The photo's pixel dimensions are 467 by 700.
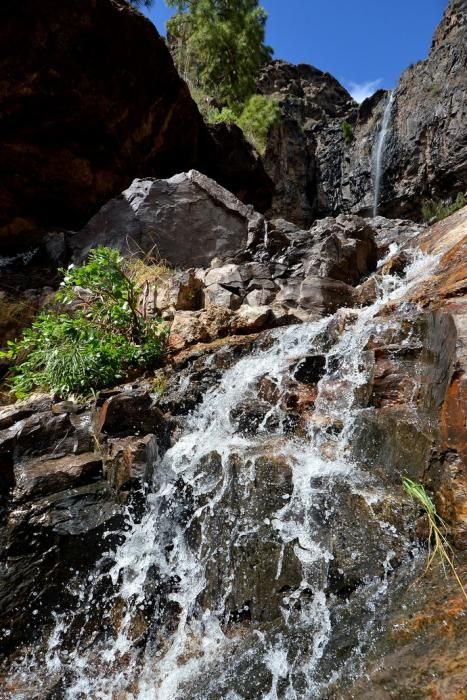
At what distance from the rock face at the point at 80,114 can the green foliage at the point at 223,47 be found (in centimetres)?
646

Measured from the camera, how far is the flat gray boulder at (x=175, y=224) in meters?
7.95

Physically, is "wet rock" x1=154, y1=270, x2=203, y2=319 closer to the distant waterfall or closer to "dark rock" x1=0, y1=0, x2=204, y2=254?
"dark rock" x1=0, y1=0, x2=204, y2=254

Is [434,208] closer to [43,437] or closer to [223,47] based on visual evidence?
[223,47]

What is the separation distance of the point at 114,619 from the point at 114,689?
431mm

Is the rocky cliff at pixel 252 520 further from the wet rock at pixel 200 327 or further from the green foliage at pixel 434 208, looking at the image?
the green foliage at pixel 434 208

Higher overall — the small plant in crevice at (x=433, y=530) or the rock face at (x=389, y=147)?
the rock face at (x=389, y=147)

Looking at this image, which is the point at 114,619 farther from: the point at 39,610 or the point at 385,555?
the point at 385,555

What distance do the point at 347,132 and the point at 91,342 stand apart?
1653 cm

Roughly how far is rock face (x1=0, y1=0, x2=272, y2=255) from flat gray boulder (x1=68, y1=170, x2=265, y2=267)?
1.49 metres

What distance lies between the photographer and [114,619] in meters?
3.02

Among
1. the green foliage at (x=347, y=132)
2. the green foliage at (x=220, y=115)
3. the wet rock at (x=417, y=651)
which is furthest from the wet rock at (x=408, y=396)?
the green foliage at (x=347, y=132)

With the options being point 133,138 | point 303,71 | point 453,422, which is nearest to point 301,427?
point 453,422

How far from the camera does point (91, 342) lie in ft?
17.3

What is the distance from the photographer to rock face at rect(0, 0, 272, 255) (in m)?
7.55
